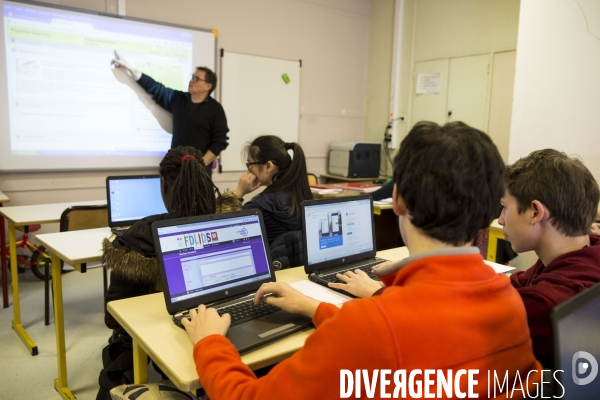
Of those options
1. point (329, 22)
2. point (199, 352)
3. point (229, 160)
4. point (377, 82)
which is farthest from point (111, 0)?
point (199, 352)

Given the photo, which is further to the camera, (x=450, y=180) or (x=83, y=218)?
(x=83, y=218)

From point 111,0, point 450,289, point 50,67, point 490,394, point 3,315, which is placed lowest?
point 3,315

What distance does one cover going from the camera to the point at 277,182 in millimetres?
2135

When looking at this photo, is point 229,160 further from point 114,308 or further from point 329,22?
point 114,308

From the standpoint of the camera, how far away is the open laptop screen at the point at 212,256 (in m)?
1.31

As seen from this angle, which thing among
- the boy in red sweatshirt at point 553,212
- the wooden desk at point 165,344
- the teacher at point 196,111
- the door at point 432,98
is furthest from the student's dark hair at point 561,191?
the door at point 432,98

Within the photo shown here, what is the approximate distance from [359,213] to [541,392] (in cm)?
117

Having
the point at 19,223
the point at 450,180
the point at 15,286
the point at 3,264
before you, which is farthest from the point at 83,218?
the point at 450,180

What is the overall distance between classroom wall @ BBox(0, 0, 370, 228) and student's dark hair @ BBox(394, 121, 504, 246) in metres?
3.77

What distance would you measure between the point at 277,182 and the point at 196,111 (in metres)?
2.27

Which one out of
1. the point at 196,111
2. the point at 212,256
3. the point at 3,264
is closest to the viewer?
the point at 212,256

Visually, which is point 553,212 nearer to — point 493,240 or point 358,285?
point 358,285

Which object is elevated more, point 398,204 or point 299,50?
point 299,50

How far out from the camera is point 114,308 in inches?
56.0
